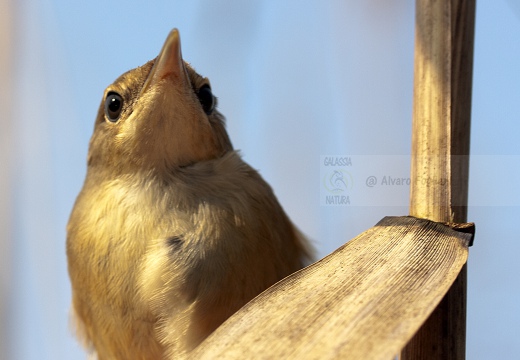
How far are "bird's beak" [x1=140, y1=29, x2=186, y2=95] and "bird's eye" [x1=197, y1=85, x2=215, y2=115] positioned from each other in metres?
0.11

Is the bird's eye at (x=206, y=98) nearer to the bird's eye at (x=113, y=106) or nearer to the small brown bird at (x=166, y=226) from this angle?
the small brown bird at (x=166, y=226)

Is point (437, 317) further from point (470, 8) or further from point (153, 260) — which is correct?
point (153, 260)

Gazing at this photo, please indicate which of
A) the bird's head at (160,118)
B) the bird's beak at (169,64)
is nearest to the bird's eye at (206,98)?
the bird's head at (160,118)

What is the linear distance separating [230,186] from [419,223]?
1.99ft

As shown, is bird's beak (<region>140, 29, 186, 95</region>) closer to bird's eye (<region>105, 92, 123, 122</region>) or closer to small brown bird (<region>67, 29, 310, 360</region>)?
small brown bird (<region>67, 29, 310, 360</region>)

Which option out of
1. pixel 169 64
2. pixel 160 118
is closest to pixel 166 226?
pixel 160 118

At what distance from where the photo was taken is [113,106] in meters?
1.53

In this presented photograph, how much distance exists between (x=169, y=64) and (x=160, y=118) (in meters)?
0.13

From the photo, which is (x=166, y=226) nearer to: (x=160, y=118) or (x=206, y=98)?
(x=160, y=118)

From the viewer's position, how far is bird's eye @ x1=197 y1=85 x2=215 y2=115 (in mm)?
1527

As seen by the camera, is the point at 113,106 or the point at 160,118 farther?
the point at 113,106

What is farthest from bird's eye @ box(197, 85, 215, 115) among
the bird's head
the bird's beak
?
the bird's beak

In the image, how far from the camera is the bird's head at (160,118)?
1400mm

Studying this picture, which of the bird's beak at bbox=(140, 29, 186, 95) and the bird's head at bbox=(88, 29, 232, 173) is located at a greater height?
the bird's beak at bbox=(140, 29, 186, 95)
